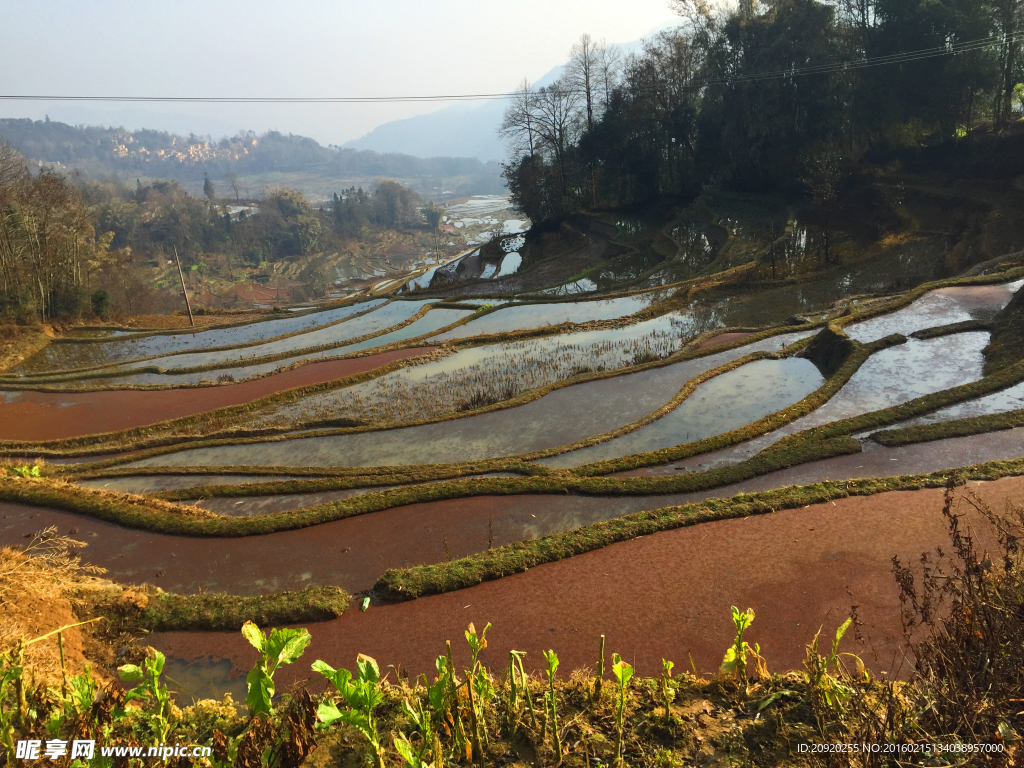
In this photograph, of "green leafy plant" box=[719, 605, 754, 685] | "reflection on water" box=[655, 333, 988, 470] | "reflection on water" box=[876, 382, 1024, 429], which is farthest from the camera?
"reflection on water" box=[655, 333, 988, 470]

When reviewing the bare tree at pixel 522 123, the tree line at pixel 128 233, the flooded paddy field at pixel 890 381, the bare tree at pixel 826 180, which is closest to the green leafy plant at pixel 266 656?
the flooded paddy field at pixel 890 381

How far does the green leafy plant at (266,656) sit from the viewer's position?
3.50 m

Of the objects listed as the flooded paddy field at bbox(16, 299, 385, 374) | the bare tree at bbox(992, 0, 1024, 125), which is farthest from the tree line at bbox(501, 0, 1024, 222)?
the flooded paddy field at bbox(16, 299, 385, 374)

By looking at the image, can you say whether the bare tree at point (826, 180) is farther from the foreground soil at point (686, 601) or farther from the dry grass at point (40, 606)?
the dry grass at point (40, 606)

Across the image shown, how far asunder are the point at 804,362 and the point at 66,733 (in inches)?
672

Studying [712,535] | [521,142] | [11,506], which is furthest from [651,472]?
[521,142]

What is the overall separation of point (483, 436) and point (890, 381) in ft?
31.9

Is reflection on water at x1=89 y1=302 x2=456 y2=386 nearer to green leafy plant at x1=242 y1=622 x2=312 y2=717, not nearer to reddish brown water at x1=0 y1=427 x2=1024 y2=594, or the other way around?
reddish brown water at x1=0 y1=427 x2=1024 y2=594

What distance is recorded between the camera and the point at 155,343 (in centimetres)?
3119

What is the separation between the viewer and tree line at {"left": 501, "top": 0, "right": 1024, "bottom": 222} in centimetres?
3312

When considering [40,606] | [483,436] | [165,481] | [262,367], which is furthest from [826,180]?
[40,606]

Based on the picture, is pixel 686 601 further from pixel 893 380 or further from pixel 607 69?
pixel 607 69

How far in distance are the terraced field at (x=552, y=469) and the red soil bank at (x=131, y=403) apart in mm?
121

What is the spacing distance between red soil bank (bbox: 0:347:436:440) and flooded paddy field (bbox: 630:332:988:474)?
13.5 m
